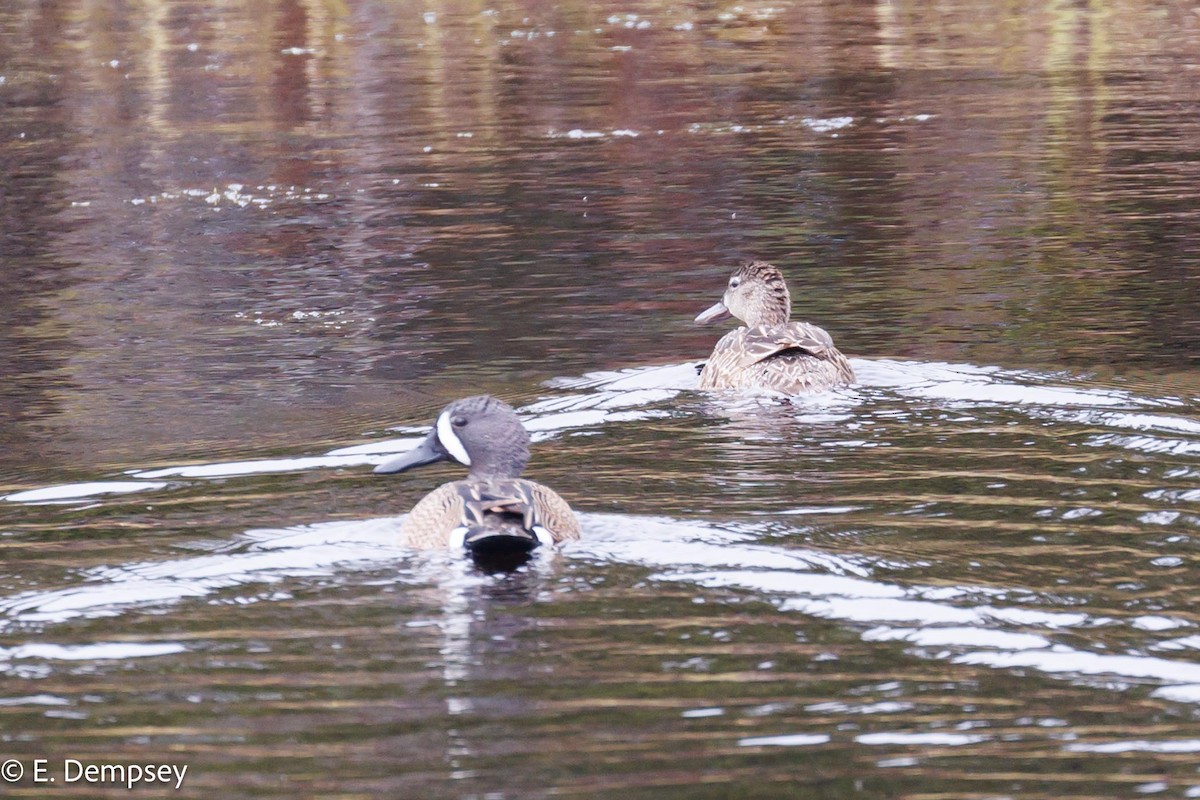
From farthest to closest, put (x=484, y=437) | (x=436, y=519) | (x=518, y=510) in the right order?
(x=484, y=437) → (x=436, y=519) → (x=518, y=510)

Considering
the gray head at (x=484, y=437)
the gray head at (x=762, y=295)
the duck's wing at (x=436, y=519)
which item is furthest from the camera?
the gray head at (x=762, y=295)

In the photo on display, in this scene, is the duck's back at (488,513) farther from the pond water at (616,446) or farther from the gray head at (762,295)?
the gray head at (762,295)

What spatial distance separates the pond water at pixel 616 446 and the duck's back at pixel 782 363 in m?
0.21

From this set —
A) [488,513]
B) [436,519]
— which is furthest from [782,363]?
[488,513]

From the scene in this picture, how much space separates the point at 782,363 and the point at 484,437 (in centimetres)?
337

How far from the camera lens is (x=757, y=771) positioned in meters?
5.86

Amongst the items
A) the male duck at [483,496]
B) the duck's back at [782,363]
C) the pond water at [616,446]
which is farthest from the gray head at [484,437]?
the duck's back at [782,363]

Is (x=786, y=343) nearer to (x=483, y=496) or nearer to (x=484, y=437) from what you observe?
(x=484, y=437)

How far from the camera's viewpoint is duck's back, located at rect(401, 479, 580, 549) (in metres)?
8.17

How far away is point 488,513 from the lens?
820 centimetres

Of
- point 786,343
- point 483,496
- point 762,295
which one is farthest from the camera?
point 762,295

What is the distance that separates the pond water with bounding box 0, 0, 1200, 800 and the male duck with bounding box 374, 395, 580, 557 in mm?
150

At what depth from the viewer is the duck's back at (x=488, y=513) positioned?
8.17 metres

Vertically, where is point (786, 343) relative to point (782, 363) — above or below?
above
